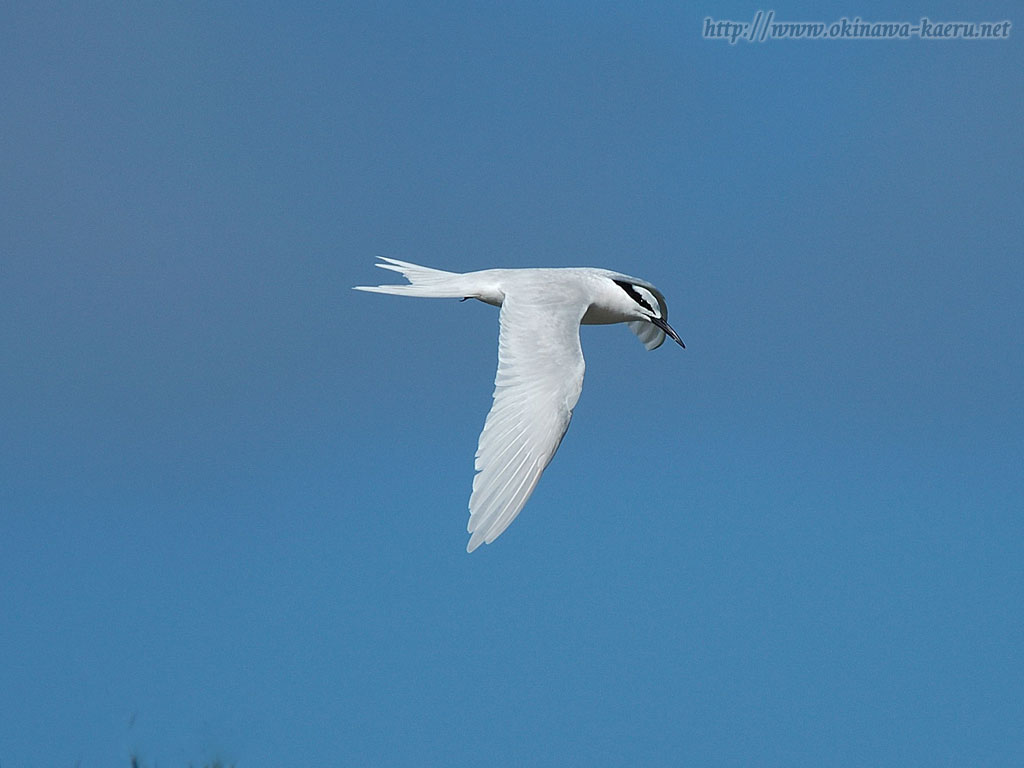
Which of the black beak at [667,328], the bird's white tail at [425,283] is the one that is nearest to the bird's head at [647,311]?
the black beak at [667,328]

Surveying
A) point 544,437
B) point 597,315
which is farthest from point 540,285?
point 544,437

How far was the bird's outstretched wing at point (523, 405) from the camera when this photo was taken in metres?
5.39

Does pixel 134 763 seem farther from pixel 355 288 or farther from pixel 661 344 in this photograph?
pixel 661 344

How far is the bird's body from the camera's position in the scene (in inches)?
215

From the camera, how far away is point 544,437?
19.0 feet

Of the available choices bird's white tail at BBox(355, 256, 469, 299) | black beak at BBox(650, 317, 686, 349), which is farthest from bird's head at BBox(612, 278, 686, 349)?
bird's white tail at BBox(355, 256, 469, 299)

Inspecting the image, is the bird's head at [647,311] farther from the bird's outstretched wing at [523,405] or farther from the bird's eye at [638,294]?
the bird's outstretched wing at [523,405]

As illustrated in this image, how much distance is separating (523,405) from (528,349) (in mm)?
530

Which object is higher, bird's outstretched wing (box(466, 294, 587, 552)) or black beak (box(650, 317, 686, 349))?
black beak (box(650, 317, 686, 349))

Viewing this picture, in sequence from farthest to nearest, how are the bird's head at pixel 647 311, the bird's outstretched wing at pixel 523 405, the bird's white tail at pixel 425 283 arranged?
the bird's head at pixel 647 311, the bird's white tail at pixel 425 283, the bird's outstretched wing at pixel 523 405

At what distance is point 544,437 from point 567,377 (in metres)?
0.55

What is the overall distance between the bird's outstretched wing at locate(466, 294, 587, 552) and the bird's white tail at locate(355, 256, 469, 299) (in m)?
0.70

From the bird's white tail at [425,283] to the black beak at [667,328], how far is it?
1.59m

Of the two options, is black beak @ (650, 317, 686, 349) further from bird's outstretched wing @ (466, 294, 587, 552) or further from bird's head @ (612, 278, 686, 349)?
bird's outstretched wing @ (466, 294, 587, 552)
